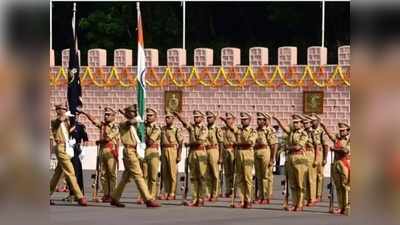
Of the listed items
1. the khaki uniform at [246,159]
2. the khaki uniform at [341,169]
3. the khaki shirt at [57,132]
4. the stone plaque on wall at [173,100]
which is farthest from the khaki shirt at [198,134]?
the stone plaque on wall at [173,100]

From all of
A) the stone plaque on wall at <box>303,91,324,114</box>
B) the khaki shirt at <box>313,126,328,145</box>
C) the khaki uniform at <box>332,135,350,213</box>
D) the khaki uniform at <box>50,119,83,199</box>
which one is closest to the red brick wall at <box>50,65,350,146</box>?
the stone plaque on wall at <box>303,91,324,114</box>

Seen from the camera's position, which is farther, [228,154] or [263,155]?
[228,154]

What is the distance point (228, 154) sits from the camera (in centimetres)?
1582

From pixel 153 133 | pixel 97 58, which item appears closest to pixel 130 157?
pixel 153 133

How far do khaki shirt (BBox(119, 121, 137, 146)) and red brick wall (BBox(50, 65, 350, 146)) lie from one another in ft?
47.8

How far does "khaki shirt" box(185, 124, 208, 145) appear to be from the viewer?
1448 centimetres

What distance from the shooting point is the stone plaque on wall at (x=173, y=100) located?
3036cm

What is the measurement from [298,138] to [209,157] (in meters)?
1.78

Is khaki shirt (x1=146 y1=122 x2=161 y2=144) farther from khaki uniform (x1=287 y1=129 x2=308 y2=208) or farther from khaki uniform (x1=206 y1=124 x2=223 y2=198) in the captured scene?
khaki uniform (x1=287 y1=129 x2=308 y2=208)

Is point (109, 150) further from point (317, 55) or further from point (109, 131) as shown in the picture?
point (317, 55)

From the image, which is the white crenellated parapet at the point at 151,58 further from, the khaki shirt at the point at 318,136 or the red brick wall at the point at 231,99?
the khaki shirt at the point at 318,136

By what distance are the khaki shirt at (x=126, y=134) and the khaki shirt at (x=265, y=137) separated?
180 centimetres
